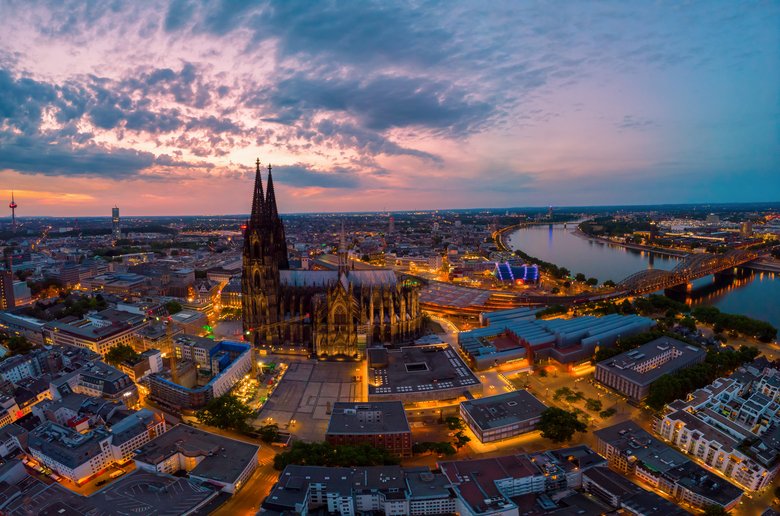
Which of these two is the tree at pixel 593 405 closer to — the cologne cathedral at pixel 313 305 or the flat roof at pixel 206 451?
the cologne cathedral at pixel 313 305

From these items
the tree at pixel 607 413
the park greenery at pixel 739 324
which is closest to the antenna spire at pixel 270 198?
the tree at pixel 607 413

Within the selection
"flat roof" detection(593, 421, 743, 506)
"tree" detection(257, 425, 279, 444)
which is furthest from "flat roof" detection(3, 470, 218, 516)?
"flat roof" detection(593, 421, 743, 506)

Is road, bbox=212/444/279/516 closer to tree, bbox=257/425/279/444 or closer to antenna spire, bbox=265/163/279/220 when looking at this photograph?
tree, bbox=257/425/279/444

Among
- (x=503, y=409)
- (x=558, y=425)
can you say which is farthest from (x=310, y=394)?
(x=558, y=425)

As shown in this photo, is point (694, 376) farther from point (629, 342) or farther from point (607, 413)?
point (607, 413)

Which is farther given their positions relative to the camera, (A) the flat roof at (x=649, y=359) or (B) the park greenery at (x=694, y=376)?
(A) the flat roof at (x=649, y=359)

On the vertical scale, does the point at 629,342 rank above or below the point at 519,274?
below
